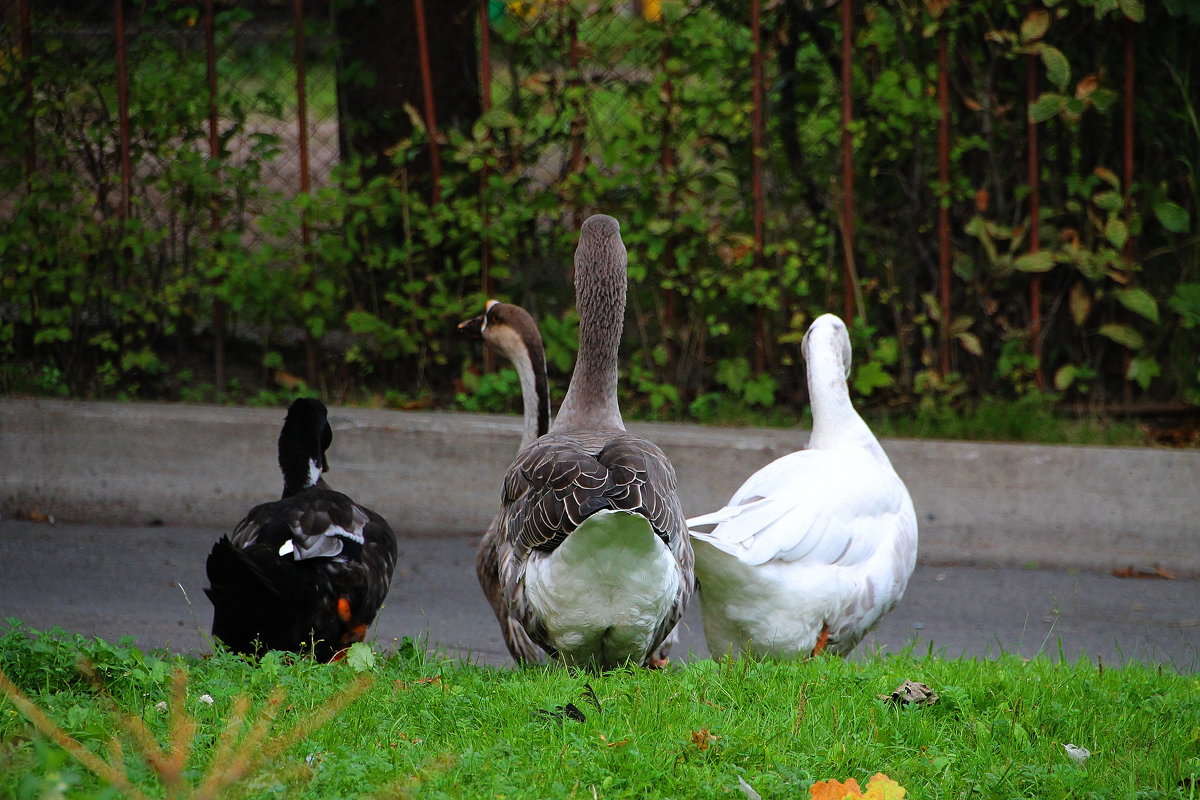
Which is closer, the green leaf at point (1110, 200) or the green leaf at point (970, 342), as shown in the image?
the green leaf at point (1110, 200)

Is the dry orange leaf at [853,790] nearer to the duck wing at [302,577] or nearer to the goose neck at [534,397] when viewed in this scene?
the duck wing at [302,577]

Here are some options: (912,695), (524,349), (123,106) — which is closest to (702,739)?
(912,695)

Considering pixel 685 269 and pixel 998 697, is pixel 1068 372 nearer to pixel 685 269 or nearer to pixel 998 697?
pixel 685 269

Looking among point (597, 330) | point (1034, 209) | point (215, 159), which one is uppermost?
point (215, 159)

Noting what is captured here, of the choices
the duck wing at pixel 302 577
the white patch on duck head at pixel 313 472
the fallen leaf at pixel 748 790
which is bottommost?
the fallen leaf at pixel 748 790

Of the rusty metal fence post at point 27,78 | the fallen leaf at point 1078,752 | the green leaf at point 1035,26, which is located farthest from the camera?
the rusty metal fence post at point 27,78

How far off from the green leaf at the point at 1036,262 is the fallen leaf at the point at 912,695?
11.5 ft

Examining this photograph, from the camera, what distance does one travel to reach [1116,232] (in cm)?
624

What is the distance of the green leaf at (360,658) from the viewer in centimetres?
354

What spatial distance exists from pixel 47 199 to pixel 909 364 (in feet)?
16.0

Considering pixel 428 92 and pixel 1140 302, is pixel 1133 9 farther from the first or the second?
pixel 428 92

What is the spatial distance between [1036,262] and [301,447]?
3944mm

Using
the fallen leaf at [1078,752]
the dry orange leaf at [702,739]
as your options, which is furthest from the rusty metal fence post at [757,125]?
the dry orange leaf at [702,739]

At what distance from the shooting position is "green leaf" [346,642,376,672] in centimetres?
354
